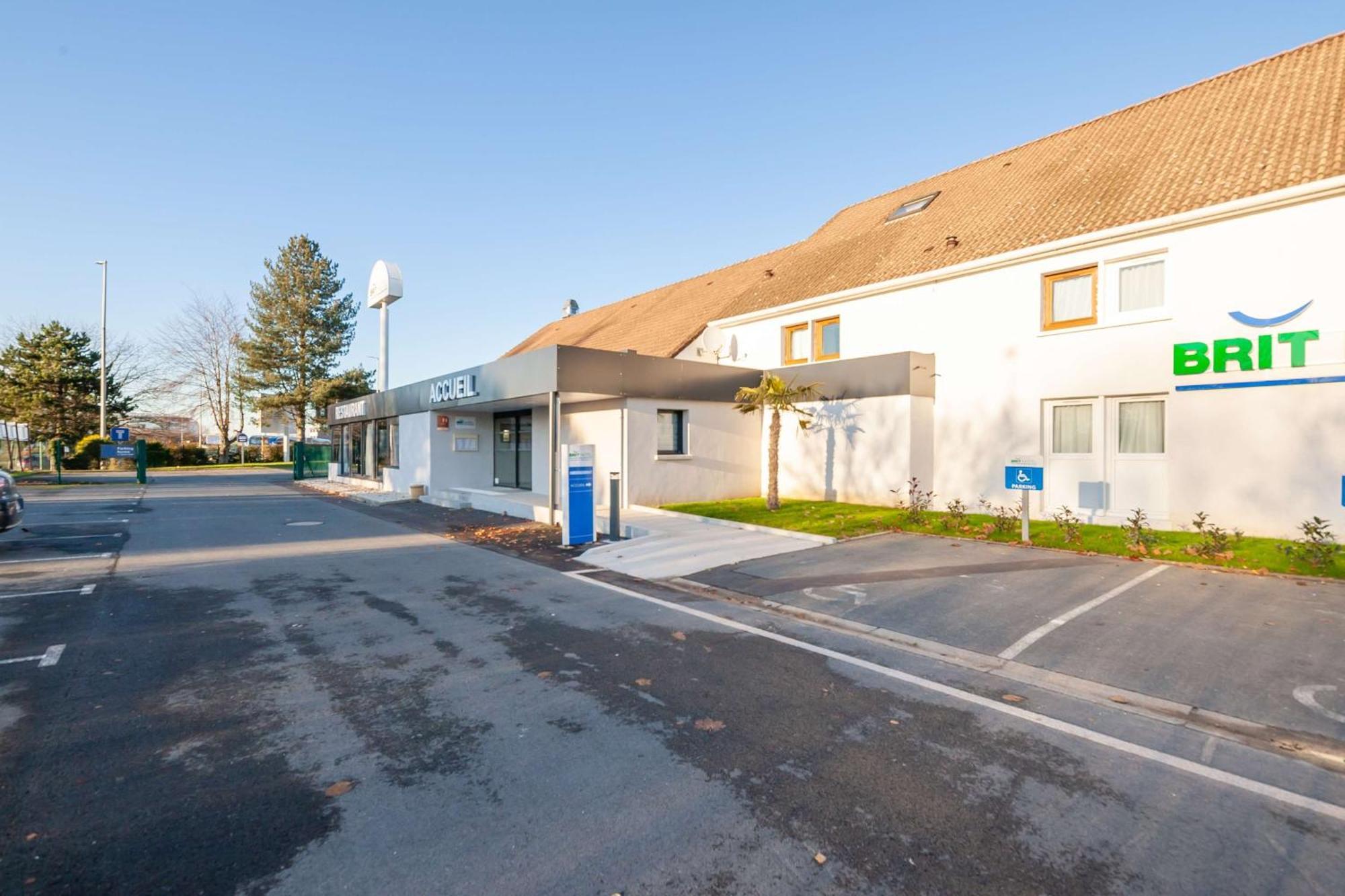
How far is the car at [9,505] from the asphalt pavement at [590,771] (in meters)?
5.13

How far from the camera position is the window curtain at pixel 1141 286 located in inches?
461

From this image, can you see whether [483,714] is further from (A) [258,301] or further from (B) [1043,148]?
(A) [258,301]

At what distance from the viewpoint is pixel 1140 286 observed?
1194cm

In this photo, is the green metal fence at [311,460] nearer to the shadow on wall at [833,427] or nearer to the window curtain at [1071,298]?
the shadow on wall at [833,427]

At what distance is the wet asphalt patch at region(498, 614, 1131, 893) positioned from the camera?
9.14 feet

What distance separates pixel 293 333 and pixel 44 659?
47667 mm

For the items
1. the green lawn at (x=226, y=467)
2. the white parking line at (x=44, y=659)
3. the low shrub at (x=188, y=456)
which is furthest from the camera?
the low shrub at (x=188, y=456)

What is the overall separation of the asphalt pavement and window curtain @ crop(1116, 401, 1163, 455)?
9233mm

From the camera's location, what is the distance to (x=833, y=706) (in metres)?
4.52

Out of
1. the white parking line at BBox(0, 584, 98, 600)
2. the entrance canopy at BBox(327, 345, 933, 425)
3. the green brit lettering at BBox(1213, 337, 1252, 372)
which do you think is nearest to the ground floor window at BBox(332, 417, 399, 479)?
the entrance canopy at BBox(327, 345, 933, 425)

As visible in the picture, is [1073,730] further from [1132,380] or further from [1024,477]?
[1132,380]

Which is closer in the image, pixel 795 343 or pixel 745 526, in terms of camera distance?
pixel 745 526

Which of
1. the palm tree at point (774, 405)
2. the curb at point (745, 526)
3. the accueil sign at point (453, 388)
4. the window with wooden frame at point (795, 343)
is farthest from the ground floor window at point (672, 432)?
the accueil sign at point (453, 388)

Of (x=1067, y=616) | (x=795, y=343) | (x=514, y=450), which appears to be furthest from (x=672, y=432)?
(x=1067, y=616)
